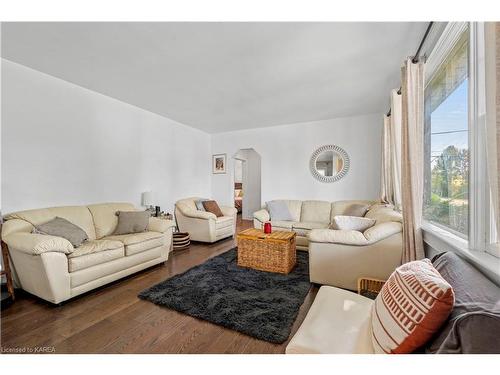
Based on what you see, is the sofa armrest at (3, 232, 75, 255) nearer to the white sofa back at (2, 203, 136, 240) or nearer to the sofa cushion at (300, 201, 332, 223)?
the white sofa back at (2, 203, 136, 240)

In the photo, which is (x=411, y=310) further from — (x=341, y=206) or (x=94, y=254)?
(x=341, y=206)

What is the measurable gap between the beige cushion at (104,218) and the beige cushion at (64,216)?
0.06m

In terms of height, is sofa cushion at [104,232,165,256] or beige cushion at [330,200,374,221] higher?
beige cushion at [330,200,374,221]

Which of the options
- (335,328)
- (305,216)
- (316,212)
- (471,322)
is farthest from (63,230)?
(316,212)

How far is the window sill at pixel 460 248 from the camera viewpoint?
102cm

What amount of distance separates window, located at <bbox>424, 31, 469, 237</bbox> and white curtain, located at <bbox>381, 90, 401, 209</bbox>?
39cm

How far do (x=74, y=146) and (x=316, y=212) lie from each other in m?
4.11

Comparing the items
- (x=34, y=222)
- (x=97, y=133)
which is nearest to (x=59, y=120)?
(x=97, y=133)

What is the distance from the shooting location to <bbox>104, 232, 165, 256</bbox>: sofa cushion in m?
2.57

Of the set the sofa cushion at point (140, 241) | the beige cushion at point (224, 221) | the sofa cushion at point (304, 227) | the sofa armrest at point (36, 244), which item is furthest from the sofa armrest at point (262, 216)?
the sofa armrest at point (36, 244)

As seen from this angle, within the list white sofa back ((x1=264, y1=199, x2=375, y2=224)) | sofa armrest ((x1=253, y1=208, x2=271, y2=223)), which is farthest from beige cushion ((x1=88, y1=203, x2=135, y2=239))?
white sofa back ((x1=264, y1=199, x2=375, y2=224))

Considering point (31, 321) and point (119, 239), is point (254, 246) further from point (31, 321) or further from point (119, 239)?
point (31, 321)

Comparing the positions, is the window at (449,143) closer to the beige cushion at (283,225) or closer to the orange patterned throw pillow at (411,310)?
the orange patterned throw pillow at (411,310)

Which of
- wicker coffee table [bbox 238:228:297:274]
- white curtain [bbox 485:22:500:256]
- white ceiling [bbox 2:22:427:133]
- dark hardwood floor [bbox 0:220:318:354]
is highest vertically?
white ceiling [bbox 2:22:427:133]
